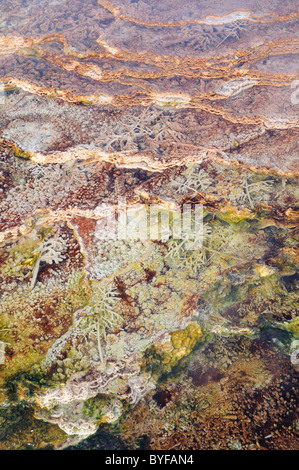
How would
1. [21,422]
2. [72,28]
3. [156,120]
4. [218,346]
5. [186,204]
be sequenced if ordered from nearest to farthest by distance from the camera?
[21,422]
[218,346]
[186,204]
[156,120]
[72,28]

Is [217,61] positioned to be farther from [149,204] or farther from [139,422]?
[139,422]

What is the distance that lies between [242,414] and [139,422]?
0.60m

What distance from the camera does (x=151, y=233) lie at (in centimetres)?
215

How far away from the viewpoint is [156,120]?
246 centimetres

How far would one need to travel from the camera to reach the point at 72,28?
2906 millimetres

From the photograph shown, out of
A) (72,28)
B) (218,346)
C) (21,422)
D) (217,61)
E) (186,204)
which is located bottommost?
(21,422)

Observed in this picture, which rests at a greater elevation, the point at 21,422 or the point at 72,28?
the point at 72,28

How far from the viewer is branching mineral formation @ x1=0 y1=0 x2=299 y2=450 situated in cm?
179

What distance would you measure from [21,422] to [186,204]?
169 cm

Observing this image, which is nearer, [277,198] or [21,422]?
[21,422]

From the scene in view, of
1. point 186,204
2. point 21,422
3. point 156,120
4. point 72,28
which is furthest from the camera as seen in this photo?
point 72,28

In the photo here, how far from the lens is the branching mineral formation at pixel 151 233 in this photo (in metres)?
1.79
